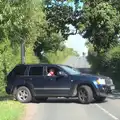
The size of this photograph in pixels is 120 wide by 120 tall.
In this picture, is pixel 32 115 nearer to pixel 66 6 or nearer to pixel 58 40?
pixel 66 6

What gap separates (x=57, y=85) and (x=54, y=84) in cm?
15

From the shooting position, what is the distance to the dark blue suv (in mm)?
21062

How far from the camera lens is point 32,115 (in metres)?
16.3

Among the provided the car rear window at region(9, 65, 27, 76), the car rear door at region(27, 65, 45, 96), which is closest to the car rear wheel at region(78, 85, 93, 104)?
the car rear door at region(27, 65, 45, 96)

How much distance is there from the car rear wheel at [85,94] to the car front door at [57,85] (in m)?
0.56

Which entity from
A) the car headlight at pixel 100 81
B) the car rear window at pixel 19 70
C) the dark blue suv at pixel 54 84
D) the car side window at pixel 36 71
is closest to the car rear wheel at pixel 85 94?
the dark blue suv at pixel 54 84

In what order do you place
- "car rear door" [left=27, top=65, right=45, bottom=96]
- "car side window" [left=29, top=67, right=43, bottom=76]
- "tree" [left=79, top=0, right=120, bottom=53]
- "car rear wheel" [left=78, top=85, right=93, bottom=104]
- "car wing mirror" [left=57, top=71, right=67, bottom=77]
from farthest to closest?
"tree" [left=79, top=0, right=120, bottom=53]
"car side window" [left=29, top=67, right=43, bottom=76]
"car rear door" [left=27, top=65, right=45, bottom=96]
"car wing mirror" [left=57, top=71, right=67, bottom=77]
"car rear wheel" [left=78, top=85, right=93, bottom=104]

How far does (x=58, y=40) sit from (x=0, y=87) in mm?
38585

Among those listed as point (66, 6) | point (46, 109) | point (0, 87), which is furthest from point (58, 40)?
point (46, 109)

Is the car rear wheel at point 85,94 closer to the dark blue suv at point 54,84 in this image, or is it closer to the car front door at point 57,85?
the dark blue suv at point 54,84

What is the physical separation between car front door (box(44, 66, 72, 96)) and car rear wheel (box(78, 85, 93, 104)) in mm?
563

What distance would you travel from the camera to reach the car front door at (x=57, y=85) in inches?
841

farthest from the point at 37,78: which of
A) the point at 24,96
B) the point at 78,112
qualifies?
the point at 78,112

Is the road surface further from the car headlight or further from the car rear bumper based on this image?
the car headlight
